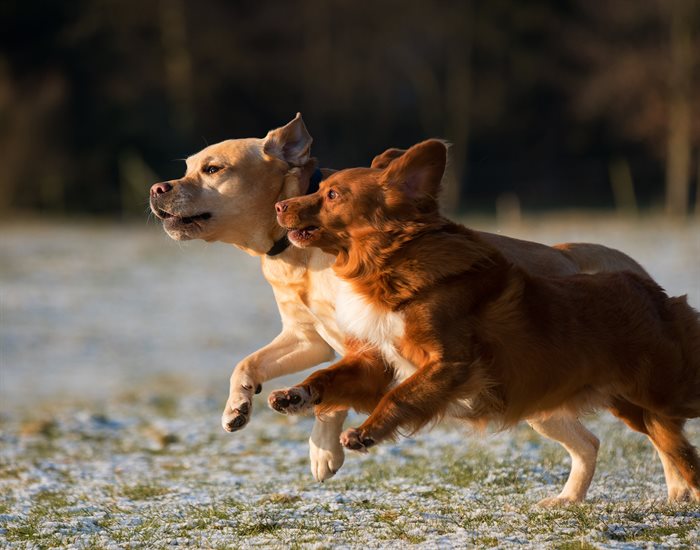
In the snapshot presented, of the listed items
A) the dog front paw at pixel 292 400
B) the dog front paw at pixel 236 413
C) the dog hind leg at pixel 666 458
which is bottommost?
the dog hind leg at pixel 666 458

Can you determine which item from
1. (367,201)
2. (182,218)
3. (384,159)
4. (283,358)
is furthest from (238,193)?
(367,201)

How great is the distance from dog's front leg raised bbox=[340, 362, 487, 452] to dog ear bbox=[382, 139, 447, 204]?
790mm

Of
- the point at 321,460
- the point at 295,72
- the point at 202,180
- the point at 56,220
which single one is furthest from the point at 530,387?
the point at 295,72

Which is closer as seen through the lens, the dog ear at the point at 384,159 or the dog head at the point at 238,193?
the dog ear at the point at 384,159

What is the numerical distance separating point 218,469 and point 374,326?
3.11 meters

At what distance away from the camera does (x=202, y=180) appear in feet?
20.3

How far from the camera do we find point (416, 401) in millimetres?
4578

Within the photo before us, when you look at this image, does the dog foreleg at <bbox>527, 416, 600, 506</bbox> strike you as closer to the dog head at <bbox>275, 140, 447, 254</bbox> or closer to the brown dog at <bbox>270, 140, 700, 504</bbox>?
the brown dog at <bbox>270, 140, 700, 504</bbox>

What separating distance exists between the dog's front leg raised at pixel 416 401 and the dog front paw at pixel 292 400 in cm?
30

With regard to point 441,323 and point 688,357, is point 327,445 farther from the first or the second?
point 688,357

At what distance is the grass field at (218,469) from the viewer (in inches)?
196

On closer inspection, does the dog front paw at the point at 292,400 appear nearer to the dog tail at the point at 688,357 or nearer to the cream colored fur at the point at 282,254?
the cream colored fur at the point at 282,254

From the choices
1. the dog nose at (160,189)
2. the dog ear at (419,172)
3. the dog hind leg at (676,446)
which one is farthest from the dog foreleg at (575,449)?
the dog nose at (160,189)

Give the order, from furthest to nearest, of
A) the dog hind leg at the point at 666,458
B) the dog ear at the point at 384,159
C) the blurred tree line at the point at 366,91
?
the blurred tree line at the point at 366,91
the dog hind leg at the point at 666,458
the dog ear at the point at 384,159
